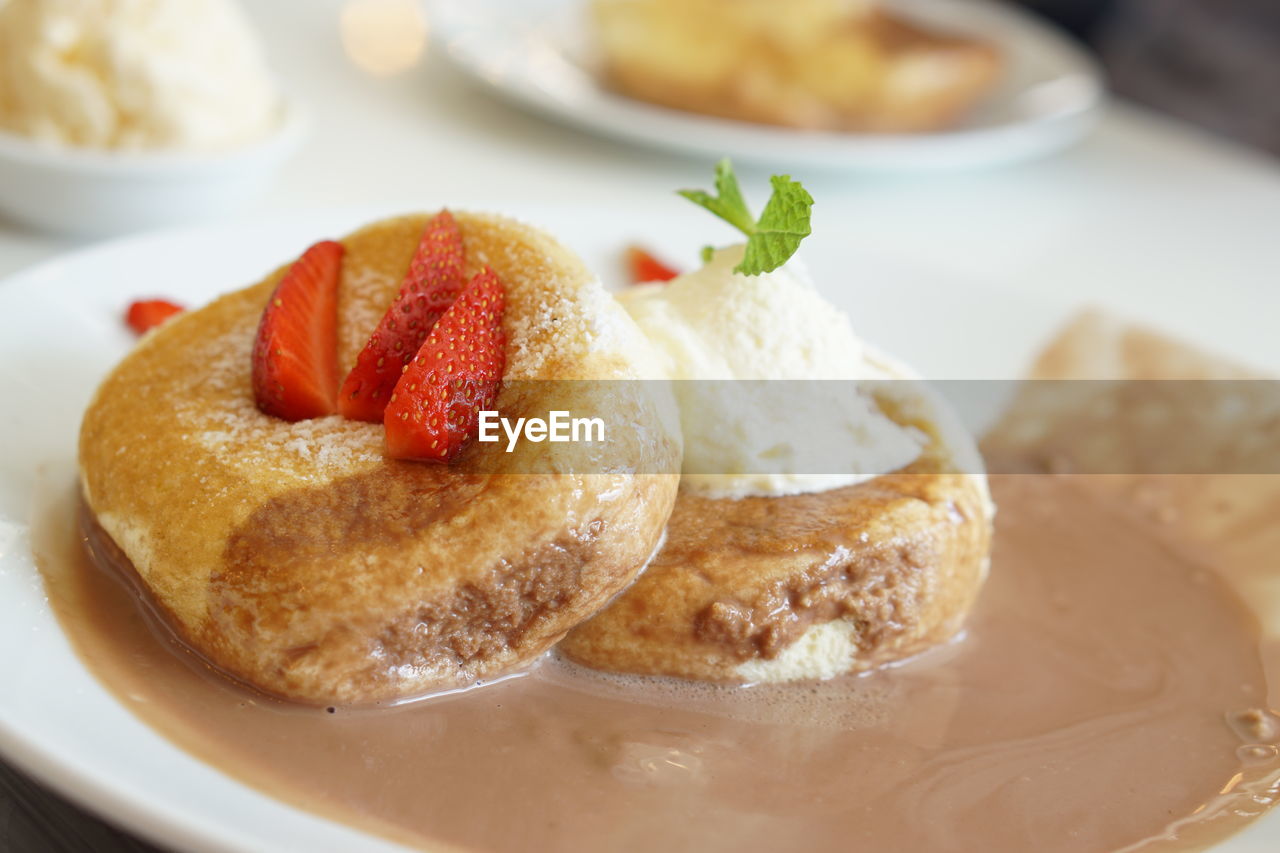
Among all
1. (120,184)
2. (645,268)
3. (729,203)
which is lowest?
(645,268)

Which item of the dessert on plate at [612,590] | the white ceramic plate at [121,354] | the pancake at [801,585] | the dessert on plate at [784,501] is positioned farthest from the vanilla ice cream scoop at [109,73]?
the pancake at [801,585]

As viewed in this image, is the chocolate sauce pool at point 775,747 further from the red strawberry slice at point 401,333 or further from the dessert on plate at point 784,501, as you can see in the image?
the red strawberry slice at point 401,333

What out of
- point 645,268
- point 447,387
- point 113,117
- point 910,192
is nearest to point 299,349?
point 447,387

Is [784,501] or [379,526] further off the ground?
[379,526]

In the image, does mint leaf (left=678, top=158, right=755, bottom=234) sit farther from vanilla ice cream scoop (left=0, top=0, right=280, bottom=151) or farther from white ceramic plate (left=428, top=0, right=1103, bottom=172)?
white ceramic plate (left=428, top=0, right=1103, bottom=172)

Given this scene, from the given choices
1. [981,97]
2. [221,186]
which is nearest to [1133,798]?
[221,186]

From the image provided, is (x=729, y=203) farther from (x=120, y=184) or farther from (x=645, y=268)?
(x=120, y=184)
